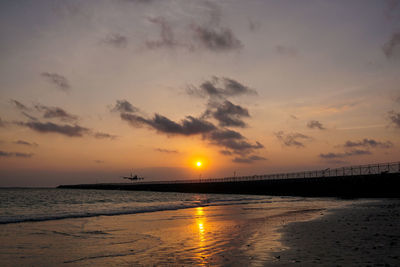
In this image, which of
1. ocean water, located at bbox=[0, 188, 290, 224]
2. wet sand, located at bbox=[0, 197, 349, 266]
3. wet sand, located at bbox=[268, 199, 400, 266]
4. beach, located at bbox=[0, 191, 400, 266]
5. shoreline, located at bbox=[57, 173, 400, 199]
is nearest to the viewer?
wet sand, located at bbox=[268, 199, 400, 266]

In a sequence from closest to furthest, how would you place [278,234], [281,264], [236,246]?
[281,264] < [236,246] < [278,234]

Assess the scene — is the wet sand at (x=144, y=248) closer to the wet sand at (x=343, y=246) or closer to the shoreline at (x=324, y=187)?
the wet sand at (x=343, y=246)

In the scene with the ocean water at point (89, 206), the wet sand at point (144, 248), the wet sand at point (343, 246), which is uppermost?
the wet sand at point (343, 246)

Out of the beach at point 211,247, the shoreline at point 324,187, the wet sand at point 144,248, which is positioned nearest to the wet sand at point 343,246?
the beach at point 211,247

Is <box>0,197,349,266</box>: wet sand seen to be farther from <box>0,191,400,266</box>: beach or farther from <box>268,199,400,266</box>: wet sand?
<box>268,199,400,266</box>: wet sand

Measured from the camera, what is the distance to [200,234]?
61.5ft

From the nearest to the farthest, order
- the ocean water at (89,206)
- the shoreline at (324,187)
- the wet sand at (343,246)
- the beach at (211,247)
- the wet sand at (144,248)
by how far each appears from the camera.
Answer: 1. the wet sand at (343,246)
2. the beach at (211,247)
3. the wet sand at (144,248)
4. the ocean water at (89,206)
5. the shoreline at (324,187)

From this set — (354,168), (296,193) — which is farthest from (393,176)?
(296,193)

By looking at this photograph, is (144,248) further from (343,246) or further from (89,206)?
(89,206)

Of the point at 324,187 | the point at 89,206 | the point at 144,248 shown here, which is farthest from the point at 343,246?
the point at 324,187

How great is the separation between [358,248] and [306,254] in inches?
81.8

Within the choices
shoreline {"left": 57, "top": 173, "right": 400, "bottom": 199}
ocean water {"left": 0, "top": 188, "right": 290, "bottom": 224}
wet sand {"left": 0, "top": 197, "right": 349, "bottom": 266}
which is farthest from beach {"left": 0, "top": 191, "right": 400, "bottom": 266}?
shoreline {"left": 57, "top": 173, "right": 400, "bottom": 199}

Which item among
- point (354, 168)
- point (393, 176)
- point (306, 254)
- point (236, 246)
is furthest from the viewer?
point (354, 168)

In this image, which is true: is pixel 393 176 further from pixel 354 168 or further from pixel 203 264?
pixel 203 264
